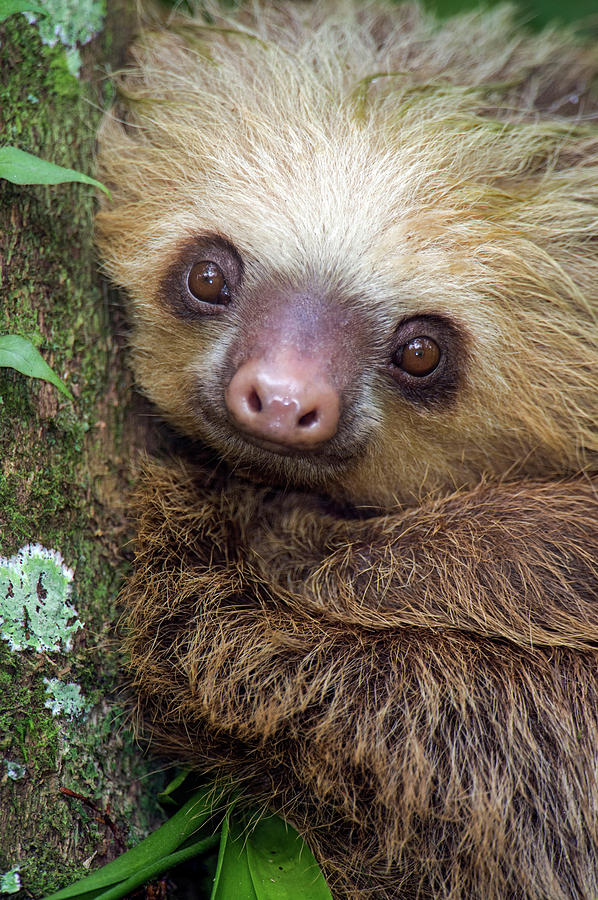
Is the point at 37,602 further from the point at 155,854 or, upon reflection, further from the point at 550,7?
the point at 550,7

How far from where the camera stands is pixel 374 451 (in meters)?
3.23

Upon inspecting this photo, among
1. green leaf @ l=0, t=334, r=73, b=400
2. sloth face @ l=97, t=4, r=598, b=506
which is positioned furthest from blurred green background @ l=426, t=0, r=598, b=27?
green leaf @ l=0, t=334, r=73, b=400

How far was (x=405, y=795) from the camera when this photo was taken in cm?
289

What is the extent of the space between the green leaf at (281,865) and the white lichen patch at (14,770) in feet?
2.70

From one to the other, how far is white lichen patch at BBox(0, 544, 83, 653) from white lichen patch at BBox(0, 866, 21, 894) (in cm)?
63

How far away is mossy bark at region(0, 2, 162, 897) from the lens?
8.41 feet

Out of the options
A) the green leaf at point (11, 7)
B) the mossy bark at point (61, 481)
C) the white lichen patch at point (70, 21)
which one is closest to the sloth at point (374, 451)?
the mossy bark at point (61, 481)

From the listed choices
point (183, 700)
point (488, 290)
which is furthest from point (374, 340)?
point (183, 700)

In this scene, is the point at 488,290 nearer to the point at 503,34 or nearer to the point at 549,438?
the point at 549,438

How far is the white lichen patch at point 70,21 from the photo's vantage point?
303 cm

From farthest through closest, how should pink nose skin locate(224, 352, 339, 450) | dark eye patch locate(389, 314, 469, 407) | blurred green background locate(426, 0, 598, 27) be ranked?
blurred green background locate(426, 0, 598, 27) < dark eye patch locate(389, 314, 469, 407) < pink nose skin locate(224, 352, 339, 450)

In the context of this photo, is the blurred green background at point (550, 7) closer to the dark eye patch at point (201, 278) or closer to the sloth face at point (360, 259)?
the sloth face at point (360, 259)

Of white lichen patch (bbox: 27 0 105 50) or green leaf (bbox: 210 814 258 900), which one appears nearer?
green leaf (bbox: 210 814 258 900)

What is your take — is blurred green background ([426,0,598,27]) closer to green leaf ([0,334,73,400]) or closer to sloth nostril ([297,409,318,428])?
sloth nostril ([297,409,318,428])
